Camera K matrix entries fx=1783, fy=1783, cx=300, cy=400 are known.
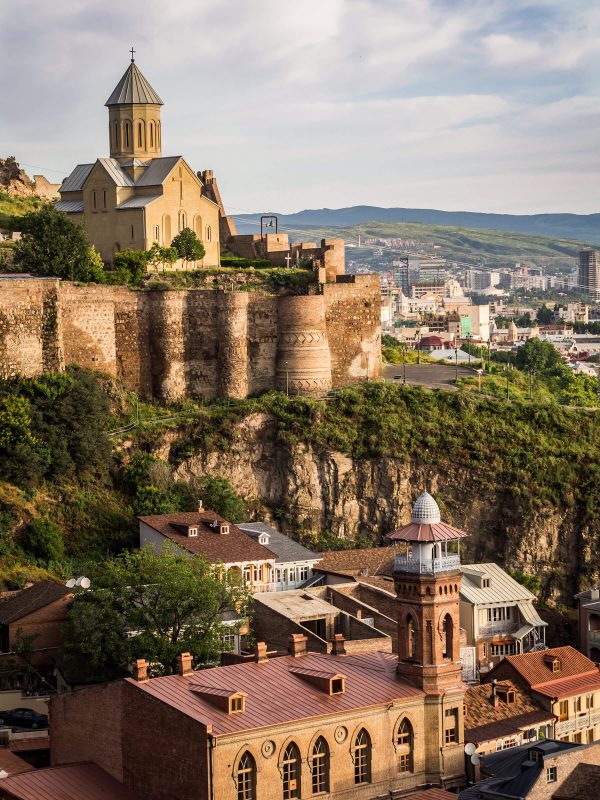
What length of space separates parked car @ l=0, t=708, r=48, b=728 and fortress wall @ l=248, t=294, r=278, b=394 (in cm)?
2261

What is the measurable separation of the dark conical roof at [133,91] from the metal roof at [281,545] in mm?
22683

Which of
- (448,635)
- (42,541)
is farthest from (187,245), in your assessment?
(448,635)

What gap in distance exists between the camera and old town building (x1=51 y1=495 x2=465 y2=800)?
4269cm

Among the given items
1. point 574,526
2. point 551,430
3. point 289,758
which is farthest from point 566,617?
point 289,758

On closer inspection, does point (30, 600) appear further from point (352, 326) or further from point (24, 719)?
point (352, 326)

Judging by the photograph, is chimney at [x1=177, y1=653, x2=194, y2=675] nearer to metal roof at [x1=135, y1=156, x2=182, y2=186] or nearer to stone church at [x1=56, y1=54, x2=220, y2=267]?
stone church at [x1=56, y1=54, x2=220, y2=267]

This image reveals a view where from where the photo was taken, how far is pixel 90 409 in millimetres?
66750

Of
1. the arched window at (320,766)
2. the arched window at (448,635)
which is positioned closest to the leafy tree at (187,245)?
the arched window at (448,635)

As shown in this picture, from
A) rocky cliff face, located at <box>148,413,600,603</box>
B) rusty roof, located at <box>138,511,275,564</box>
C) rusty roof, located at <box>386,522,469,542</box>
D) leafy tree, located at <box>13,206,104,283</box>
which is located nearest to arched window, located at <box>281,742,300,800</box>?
rusty roof, located at <box>386,522,469,542</box>

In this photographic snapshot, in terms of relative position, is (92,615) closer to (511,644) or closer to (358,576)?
(358,576)

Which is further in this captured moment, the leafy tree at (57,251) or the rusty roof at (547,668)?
the leafy tree at (57,251)

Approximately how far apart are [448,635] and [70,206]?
38.2m

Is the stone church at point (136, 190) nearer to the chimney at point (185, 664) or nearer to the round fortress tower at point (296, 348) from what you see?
the round fortress tower at point (296, 348)

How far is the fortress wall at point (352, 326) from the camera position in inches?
2950
